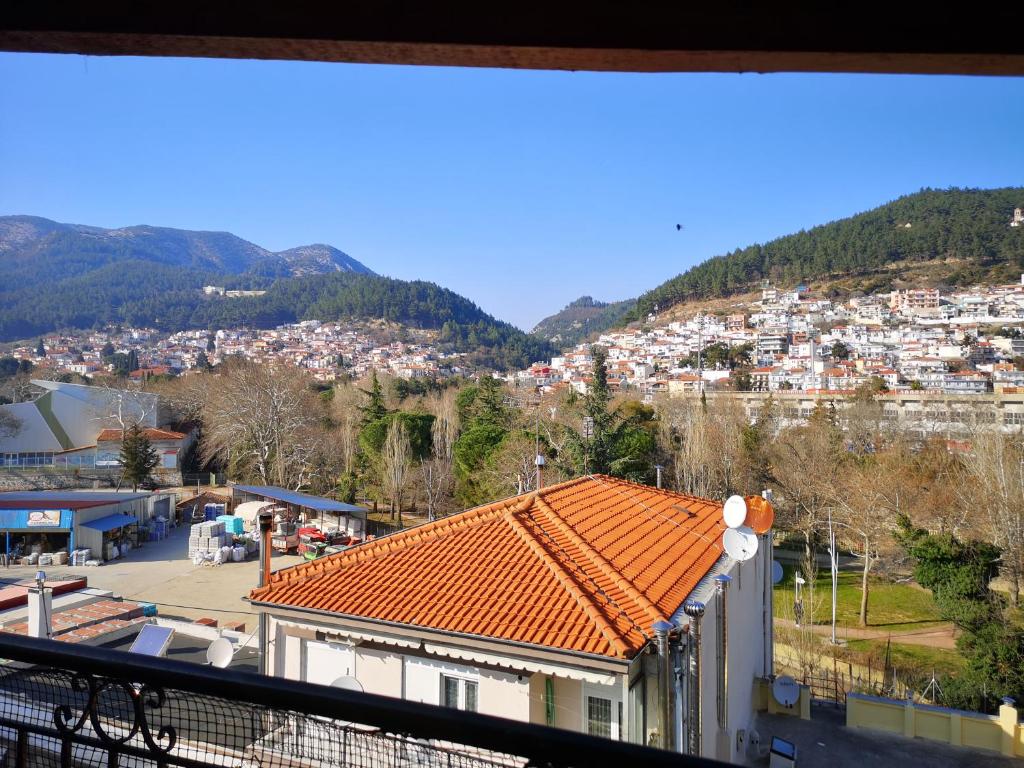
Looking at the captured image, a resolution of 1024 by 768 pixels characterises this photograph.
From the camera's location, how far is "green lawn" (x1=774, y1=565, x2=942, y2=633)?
1491 cm

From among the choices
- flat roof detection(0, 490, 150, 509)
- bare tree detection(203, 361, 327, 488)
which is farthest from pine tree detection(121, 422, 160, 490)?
flat roof detection(0, 490, 150, 509)

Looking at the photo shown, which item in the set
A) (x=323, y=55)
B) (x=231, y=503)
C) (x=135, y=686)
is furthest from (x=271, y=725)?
(x=231, y=503)

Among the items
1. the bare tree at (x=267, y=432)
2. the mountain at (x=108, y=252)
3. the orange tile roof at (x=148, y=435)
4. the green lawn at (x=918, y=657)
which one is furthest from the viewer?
the mountain at (x=108, y=252)

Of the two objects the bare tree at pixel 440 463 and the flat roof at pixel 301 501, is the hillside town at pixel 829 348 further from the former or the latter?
the flat roof at pixel 301 501

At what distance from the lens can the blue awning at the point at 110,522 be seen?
1716 cm

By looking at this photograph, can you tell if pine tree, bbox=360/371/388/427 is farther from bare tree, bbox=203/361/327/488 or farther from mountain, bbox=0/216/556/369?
Answer: mountain, bbox=0/216/556/369

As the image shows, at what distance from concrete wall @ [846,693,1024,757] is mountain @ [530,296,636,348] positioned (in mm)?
104241

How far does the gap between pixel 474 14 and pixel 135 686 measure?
1141mm

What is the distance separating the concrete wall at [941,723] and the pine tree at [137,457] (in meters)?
23.1

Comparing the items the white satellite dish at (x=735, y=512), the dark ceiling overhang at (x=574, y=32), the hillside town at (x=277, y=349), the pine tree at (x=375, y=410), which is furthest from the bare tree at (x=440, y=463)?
the hillside town at (x=277, y=349)

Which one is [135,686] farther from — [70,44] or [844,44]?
[844,44]

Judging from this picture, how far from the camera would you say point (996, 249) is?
213 feet

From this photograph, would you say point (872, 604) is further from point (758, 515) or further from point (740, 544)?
point (740, 544)

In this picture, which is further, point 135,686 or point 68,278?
point 68,278
